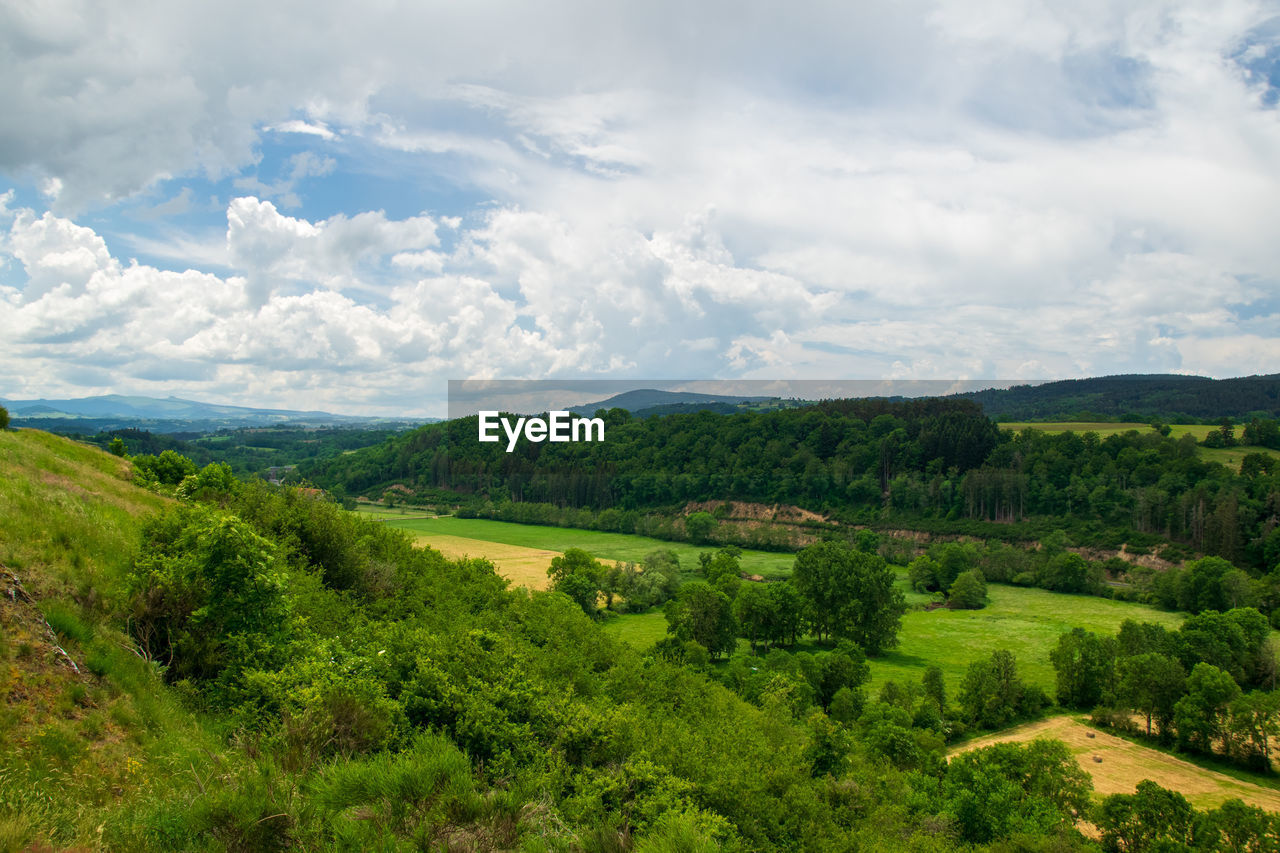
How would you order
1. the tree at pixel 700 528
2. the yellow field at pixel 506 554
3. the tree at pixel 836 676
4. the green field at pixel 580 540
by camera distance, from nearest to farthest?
the tree at pixel 836 676 < the yellow field at pixel 506 554 < the green field at pixel 580 540 < the tree at pixel 700 528

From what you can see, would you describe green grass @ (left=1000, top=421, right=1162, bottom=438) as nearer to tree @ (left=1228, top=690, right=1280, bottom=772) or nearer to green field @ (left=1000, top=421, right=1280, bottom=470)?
green field @ (left=1000, top=421, right=1280, bottom=470)

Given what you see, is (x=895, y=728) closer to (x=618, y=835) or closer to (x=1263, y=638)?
(x=618, y=835)

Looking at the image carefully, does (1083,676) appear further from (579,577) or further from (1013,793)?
(579,577)

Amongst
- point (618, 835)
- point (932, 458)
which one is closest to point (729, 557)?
point (932, 458)

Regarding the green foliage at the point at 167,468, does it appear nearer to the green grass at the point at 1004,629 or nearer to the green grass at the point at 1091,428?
the green grass at the point at 1004,629

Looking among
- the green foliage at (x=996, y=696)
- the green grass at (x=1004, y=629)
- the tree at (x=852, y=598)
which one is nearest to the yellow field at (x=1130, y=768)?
the green foliage at (x=996, y=696)

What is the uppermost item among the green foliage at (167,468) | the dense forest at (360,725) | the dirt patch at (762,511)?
the green foliage at (167,468)

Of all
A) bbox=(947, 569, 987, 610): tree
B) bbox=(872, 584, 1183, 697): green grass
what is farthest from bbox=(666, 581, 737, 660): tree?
bbox=(947, 569, 987, 610): tree

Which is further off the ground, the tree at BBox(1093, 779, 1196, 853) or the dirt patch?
the tree at BBox(1093, 779, 1196, 853)
